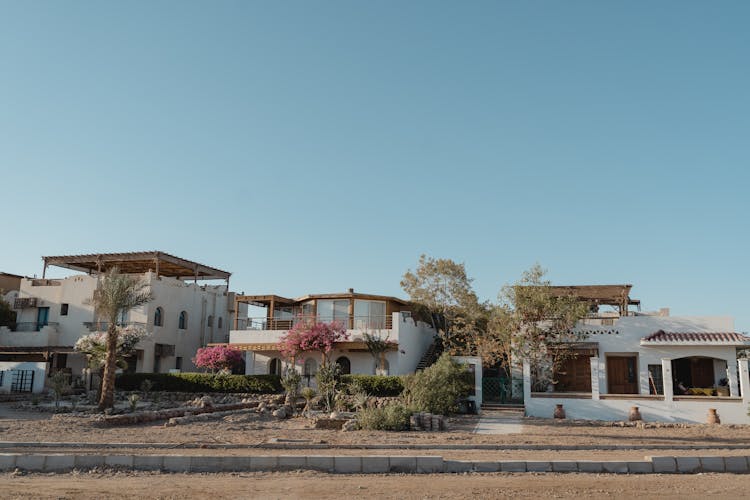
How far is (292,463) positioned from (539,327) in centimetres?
1630

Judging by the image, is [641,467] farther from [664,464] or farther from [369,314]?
[369,314]

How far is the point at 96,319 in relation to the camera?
1492 inches

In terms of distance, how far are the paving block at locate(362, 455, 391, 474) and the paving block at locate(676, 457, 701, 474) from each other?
5568 mm

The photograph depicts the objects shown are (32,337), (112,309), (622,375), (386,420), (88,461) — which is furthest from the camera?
(32,337)

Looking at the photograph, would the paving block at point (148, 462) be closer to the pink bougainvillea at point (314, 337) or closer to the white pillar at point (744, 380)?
the pink bougainvillea at point (314, 337)

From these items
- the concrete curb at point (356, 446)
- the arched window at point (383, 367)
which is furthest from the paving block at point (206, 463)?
the arched window at point (383, 367)

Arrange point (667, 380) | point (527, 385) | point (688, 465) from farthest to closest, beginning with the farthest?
point (527, 385), point (667, 380), point (688, 465)

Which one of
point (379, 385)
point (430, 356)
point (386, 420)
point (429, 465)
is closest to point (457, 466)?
point (429, 465)

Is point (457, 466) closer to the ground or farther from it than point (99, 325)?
closer to the ground

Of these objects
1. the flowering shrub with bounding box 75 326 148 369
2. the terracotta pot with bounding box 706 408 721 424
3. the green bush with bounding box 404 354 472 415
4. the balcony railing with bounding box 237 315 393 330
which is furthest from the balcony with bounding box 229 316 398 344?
the terracotta pot with bounding box 706 408 721 424

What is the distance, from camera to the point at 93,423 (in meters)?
20.1

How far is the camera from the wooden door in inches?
1080

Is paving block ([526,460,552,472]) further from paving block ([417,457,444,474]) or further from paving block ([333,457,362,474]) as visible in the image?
paving block ([333,457,362,474])

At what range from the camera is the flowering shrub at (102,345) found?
2692cm
